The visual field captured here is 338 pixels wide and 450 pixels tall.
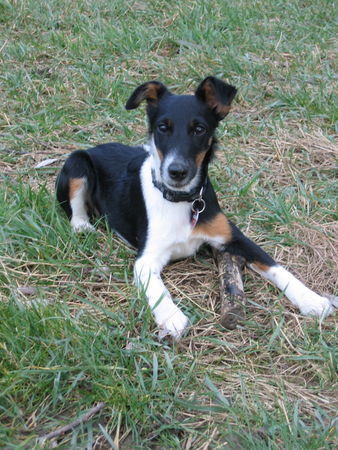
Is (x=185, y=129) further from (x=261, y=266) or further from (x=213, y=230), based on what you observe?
(x=261, y=266)

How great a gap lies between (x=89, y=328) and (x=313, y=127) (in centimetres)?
328

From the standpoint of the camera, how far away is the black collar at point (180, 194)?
3.61 m

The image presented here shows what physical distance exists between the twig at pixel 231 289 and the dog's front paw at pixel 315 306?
353 millimetres

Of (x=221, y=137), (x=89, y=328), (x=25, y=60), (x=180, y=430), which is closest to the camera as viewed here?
(x=180, y=430)

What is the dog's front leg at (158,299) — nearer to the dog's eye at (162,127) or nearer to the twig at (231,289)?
the twig at (231,289)

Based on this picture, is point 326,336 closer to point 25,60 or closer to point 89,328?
point 89,328

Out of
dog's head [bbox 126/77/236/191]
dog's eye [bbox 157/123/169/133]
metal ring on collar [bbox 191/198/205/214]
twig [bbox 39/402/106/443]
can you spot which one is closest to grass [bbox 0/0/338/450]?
twig [bbox 39/402/106/443]

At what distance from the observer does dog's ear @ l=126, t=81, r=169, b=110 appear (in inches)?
143

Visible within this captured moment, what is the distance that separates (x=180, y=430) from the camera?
2.57m

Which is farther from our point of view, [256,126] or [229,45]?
[229,45]

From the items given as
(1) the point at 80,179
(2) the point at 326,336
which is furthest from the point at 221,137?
(2) the point at 326,336

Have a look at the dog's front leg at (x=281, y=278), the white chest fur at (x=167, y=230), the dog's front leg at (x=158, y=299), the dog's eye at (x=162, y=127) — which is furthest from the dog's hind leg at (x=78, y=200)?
the dog's front leg at (x=281, y=278)

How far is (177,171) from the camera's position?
3.31m

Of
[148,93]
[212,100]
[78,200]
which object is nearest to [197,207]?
[212,100]
